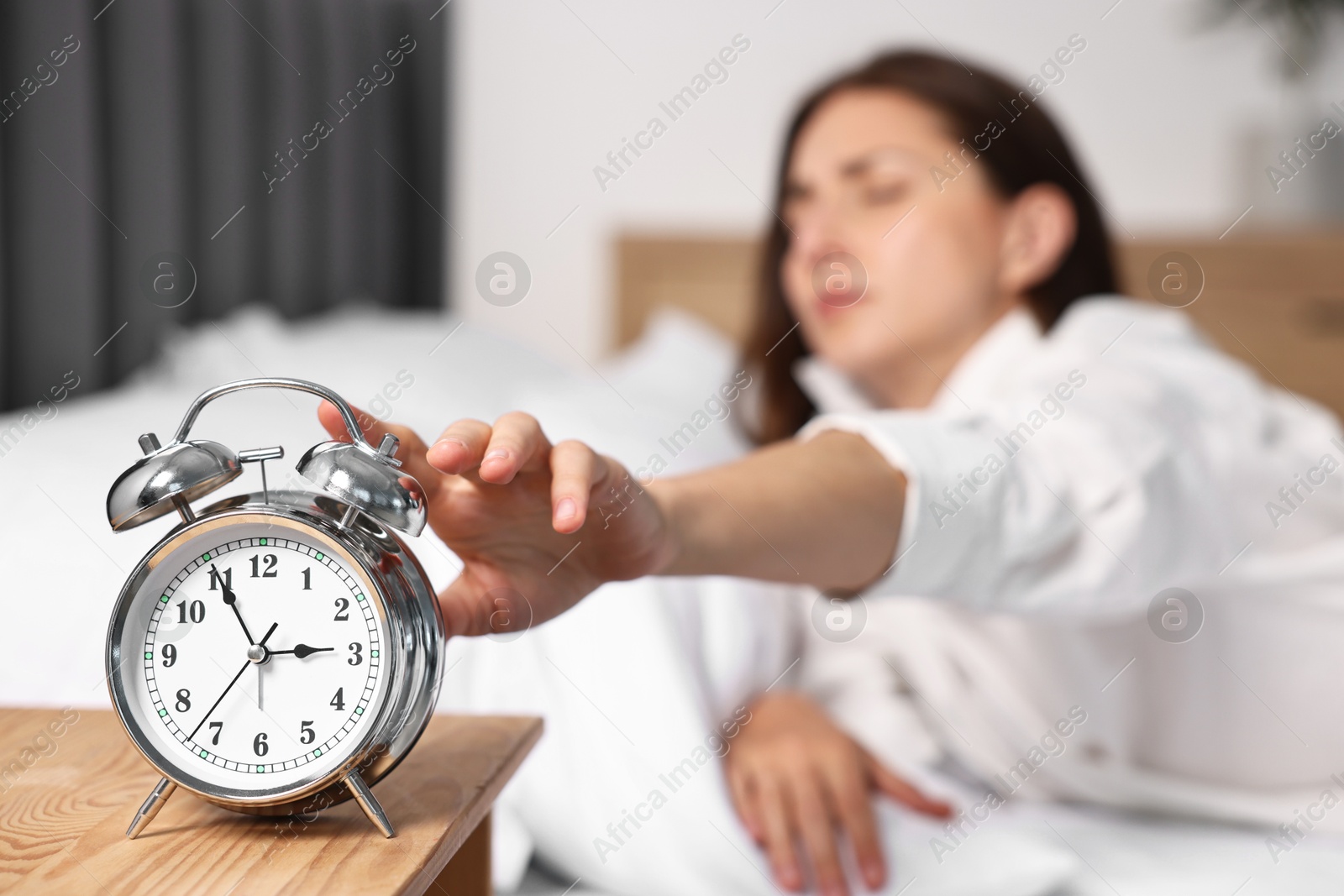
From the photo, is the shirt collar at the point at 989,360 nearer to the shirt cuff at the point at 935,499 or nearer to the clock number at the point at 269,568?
the shirt cuff at the point at 935,499

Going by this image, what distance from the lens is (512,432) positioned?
1.84 ft

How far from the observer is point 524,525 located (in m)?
0.64

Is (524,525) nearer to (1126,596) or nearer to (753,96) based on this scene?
(1126,596)

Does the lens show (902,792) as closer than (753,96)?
Yes

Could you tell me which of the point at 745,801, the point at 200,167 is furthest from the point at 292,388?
the point at 200,167

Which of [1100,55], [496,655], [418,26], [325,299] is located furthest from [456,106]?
[496,655]

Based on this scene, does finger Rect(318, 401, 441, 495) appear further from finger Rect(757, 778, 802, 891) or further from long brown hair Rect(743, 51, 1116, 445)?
long brown hair Rect(743, 51, 1116, 445)

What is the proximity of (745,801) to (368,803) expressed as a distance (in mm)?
469

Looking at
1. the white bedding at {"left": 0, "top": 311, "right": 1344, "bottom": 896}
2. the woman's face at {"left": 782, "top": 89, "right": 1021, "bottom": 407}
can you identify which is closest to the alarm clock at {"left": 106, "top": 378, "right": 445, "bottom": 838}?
the white bedding at {"left": 0, "top": 311, "right": 1344, "bottom": 896}

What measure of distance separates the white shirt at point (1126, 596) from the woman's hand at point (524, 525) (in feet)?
0.89

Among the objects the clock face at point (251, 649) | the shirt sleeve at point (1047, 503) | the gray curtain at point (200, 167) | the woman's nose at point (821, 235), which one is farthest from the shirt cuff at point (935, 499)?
the gray curtain at point (200, 167)

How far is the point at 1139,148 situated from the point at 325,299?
1906 millimetres

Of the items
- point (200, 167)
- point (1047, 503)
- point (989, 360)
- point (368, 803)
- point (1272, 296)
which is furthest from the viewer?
point (1272, 296)

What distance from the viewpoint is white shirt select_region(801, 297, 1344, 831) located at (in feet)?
2.84
